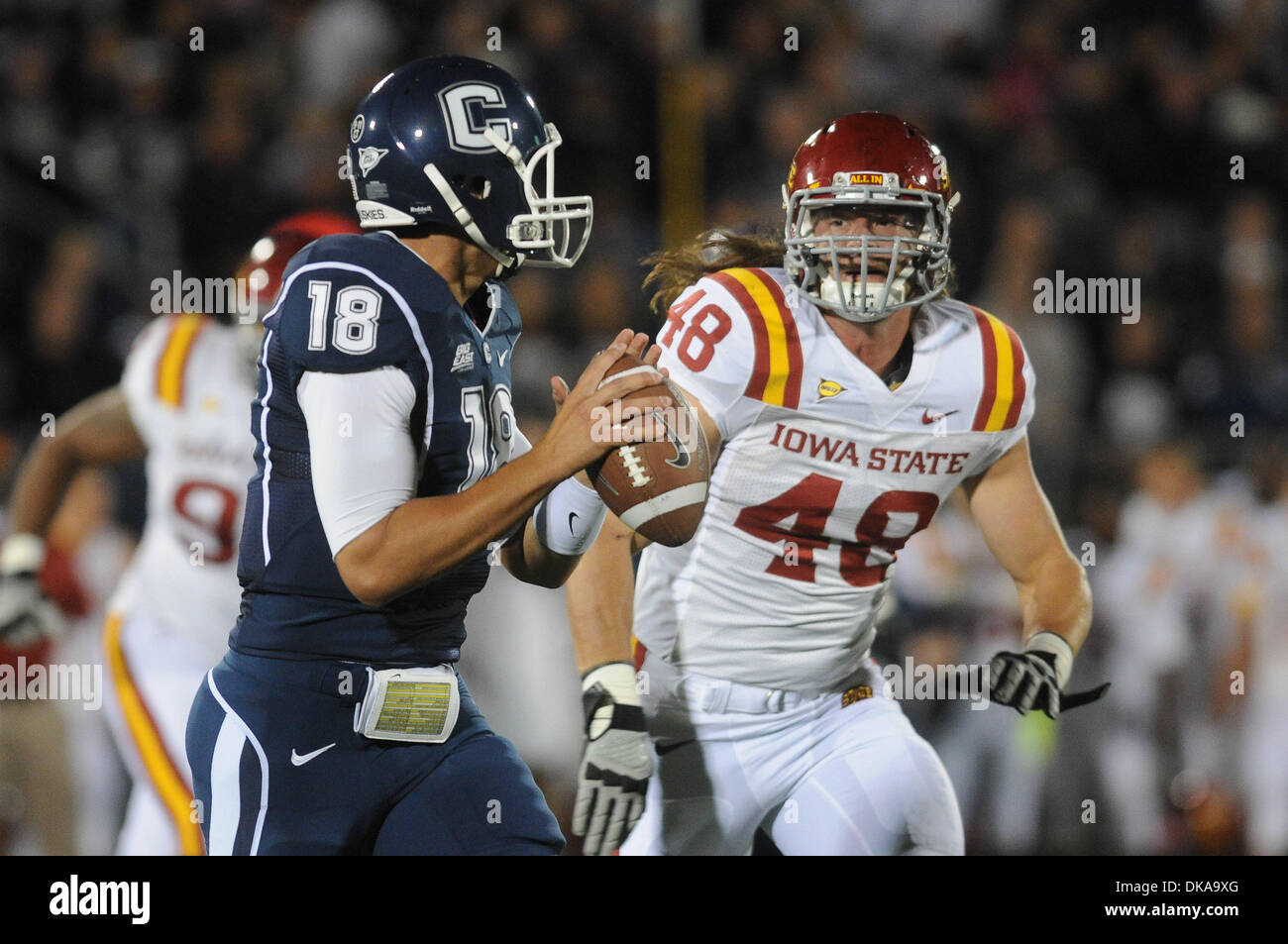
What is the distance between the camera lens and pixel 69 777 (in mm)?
5227

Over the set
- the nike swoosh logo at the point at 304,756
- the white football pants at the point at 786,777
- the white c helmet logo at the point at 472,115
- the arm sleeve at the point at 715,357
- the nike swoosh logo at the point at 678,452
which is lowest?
the white football pants at the point at 786,777

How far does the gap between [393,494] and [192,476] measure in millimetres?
2045

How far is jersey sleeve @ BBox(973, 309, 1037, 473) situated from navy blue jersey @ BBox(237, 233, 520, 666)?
3.90 feet

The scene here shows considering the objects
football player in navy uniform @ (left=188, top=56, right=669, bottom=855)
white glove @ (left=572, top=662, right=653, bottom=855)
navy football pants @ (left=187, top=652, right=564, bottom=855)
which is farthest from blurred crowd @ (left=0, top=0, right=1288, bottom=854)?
navy football pants @ (left=187, top=652, right=564, bottom=855)

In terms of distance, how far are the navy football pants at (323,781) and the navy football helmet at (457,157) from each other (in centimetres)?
74

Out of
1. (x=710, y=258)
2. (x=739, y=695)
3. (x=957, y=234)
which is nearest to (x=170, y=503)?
(x=710, y=258)

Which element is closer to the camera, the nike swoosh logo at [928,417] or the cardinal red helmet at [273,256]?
the nike swoosh logo at [928,417]

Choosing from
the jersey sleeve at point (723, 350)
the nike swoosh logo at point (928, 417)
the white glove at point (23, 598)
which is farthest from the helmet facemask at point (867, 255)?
the white glove at point (23, 598)

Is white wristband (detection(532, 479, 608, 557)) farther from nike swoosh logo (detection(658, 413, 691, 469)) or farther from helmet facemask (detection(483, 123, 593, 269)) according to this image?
Answer: helmet facemask (detection(483, 123, 593, 269))

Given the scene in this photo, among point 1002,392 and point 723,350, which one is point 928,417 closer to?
point 1002,392

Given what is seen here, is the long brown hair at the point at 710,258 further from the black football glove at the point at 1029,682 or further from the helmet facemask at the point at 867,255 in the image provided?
the black football glove at the point at 1029,682

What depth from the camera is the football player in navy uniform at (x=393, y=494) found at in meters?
2.31

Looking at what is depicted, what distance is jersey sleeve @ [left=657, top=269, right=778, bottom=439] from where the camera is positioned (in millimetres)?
3137
